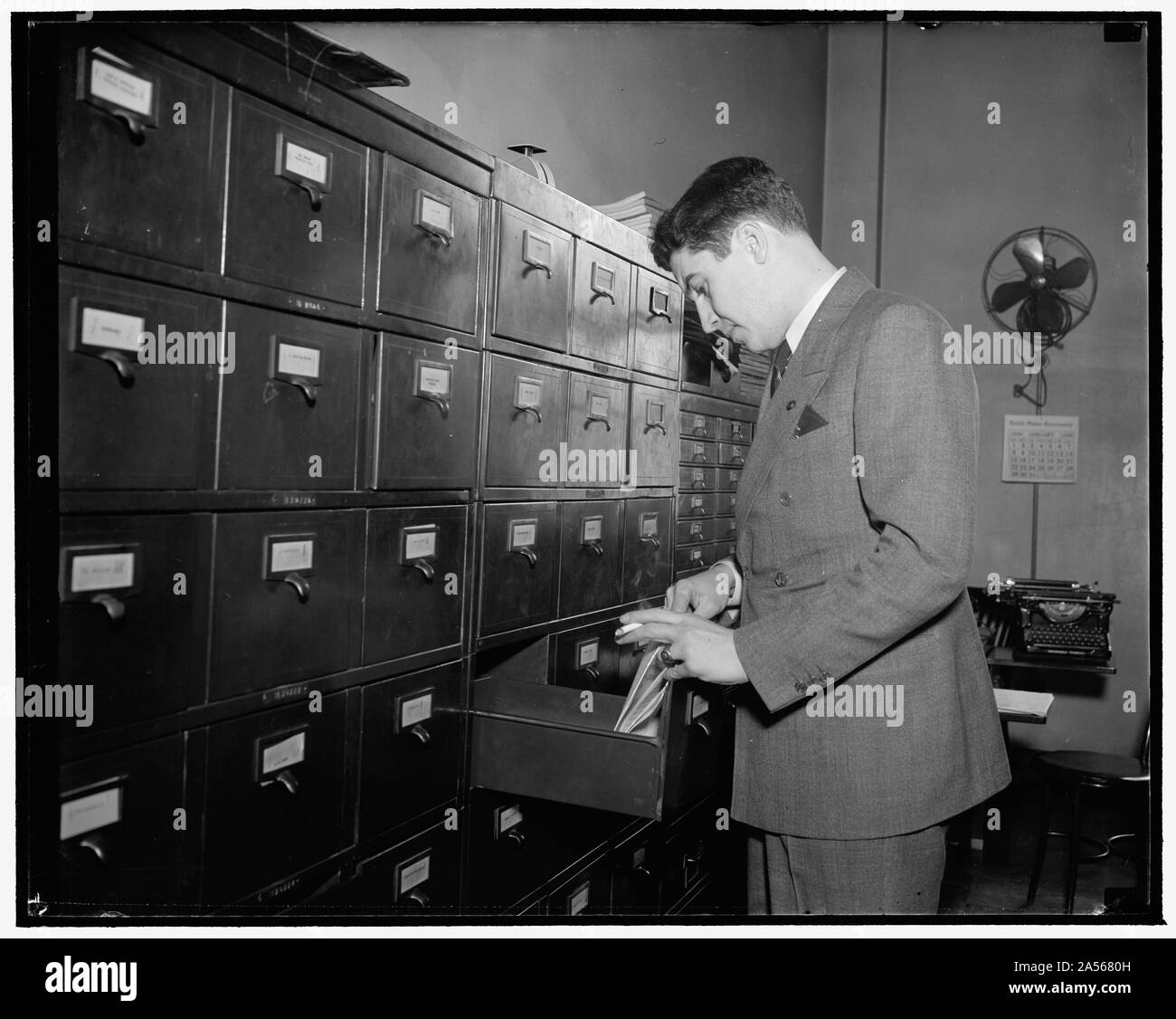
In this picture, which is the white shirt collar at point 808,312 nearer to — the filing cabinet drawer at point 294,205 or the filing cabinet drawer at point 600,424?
the filing cabinet drawer at point 600,424

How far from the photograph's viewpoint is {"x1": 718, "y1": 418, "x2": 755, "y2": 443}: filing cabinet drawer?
2.58 m

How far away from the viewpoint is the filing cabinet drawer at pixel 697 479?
2.42m

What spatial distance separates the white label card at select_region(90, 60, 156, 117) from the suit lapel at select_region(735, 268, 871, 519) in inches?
39.4

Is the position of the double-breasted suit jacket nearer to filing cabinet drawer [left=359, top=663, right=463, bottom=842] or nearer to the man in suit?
the man in suit

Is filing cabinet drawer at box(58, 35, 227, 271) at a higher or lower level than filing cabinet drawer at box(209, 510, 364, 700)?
higher

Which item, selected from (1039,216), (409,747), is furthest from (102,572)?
(1039,216)

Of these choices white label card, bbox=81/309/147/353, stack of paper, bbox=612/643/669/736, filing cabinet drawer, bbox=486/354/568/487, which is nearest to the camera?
white label card, bbox=81/309/147/353

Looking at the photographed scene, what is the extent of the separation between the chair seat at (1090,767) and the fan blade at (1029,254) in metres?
1.65

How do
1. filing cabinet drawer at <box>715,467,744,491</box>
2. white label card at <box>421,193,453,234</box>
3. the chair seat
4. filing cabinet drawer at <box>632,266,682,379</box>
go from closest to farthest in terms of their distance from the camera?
white label card at <box>421,193,453,234</box> → filing cabinet drawer at <box>632,266,682,379</box> → filing cabinet drawer at <box>715,467,744,491</box> → the chair seat

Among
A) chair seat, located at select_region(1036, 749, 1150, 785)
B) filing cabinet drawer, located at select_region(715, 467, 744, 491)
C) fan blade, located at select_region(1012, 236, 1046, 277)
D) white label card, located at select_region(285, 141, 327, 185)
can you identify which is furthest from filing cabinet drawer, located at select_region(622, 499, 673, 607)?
chair seat, located at select_region(1036, 749, 1150, 785)
